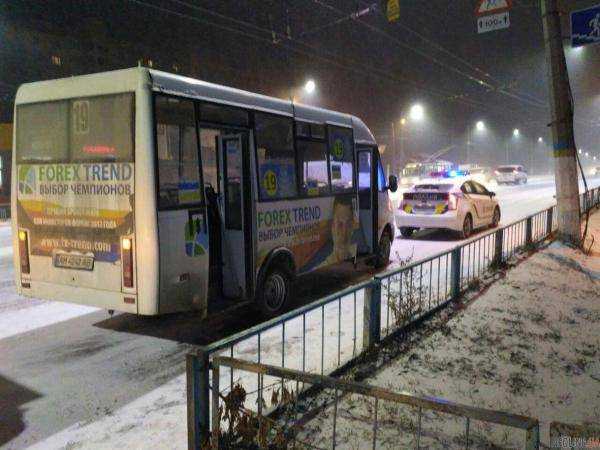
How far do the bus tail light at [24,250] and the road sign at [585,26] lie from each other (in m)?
11.3

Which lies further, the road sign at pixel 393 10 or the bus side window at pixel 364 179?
the road sign at pixel 393 10

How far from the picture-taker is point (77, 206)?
5.56m

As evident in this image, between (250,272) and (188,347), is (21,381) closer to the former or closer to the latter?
(188,347)

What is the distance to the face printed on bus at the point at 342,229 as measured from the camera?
8336mm

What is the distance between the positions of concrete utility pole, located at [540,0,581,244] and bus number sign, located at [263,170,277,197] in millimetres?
8374

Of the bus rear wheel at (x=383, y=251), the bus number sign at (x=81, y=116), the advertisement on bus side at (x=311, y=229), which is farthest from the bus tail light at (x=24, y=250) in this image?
the bus rear wheel at (x=383, y=251)

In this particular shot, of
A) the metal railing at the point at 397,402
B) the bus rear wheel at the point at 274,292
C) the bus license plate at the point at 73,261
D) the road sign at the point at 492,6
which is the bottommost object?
the bus rear wheel at the point at 274,292

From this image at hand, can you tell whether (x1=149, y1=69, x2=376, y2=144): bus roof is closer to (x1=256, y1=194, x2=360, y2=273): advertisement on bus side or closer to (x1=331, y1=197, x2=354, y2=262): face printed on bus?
(x1=256, y1=194, x2=360, y2=273): advertisement on bus side

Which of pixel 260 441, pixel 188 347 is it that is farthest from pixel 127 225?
pixel 260 441

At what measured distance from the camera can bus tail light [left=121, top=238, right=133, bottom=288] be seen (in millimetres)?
5199

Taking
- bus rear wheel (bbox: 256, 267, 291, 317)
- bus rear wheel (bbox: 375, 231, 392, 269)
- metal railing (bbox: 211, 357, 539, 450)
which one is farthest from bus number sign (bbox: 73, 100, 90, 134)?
bus rear wheel (bbox: 375, 231, 392, 269)

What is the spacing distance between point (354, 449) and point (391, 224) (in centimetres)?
730

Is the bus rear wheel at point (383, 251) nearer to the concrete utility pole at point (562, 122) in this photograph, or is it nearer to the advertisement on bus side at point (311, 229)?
the advertisement on bus side at point (311, 229)

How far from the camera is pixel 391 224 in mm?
10406
